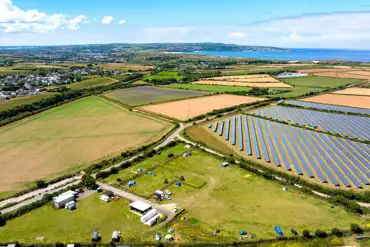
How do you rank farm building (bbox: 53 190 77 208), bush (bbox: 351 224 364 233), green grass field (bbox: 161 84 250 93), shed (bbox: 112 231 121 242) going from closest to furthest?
shed (bbox: 112 231 121 242)
bush (bbox: 351 224 364 233)
farm building (bbox: 53 190 77 208)
green grass field (bbox: 161 84 250 93)

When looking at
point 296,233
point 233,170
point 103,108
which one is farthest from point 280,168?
point 103,108

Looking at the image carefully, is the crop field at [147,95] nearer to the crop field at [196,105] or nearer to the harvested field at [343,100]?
the crop field at [196,105]

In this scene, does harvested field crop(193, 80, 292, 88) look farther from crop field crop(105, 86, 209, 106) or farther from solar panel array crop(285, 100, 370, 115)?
solar panel array crop(285, 100, 370, 115)

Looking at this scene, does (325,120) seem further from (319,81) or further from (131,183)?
(319,81)

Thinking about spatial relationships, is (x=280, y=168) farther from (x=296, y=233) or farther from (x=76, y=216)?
(x=76, y=216)

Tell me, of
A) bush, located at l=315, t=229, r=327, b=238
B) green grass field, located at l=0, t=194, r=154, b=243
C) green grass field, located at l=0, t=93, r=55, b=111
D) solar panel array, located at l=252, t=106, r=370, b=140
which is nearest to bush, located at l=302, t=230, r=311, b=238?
bush, located at l=315, t=229, r=327, b=238

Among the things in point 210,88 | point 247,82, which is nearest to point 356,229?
point 210,88

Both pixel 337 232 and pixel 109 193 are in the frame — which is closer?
pixel 337 232
